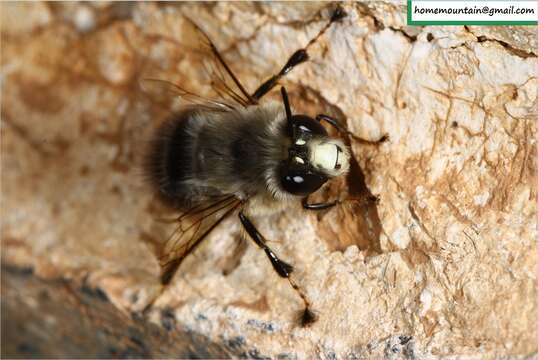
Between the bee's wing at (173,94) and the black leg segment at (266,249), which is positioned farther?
the bee's wing at (173,94)

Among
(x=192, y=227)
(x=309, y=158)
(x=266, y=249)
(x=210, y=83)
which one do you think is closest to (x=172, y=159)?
(x=192, y=227)

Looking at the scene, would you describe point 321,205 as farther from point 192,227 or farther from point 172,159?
point 172,159

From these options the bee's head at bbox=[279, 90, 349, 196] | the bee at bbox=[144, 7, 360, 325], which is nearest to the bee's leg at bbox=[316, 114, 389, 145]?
the bee at bbox=[144, 7, 360, 325]

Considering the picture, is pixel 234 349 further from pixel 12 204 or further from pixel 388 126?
pixel 12 204

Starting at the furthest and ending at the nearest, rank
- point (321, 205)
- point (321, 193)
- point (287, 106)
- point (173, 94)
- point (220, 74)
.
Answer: point (173, 94) < point (220, 74) < point (321, 193) < point (321, 205) < point (287, 106)

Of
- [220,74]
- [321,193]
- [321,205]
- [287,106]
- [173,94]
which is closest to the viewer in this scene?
[287,106]

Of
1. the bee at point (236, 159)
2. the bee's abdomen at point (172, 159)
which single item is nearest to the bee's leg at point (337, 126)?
the bee at point (236, 159)

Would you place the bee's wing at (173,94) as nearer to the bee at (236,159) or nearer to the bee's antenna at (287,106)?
the bee at (236,159)
